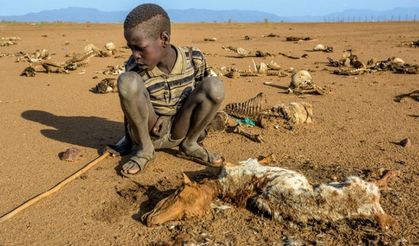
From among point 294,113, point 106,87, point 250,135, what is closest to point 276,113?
point 294,113

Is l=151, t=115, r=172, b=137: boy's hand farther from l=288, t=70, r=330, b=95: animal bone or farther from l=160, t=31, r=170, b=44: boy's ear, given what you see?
l=288, t=70, r=330, b=95: animal bone

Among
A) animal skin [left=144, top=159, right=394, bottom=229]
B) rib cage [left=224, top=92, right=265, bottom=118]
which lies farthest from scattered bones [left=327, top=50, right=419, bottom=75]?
animal skin [left=144, top=159, right=394, bottom=229]

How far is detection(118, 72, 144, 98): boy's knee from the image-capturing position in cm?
335

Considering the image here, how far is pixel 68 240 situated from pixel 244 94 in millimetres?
4126

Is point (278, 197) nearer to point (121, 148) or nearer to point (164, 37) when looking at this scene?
point (164, 37)

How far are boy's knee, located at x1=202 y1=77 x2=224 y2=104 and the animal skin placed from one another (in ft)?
2.14

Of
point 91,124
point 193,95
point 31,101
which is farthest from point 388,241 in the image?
point 31,101

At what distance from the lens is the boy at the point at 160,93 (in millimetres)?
3357

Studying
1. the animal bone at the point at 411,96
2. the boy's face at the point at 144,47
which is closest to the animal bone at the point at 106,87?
the boy's face at the point at 144,47

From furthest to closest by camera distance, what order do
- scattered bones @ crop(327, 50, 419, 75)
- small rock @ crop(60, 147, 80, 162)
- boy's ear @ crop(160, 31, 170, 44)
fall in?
scattered bones @ crop(327, 50, 419, 75) → small rock @ crop(60, 147, 80, 162) → boy's ear @ crop(160, 31, 170, 44)

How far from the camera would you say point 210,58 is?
10.4m

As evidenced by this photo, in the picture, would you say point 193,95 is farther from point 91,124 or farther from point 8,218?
point 91,124

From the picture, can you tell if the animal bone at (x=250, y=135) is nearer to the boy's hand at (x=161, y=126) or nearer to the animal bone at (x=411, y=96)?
the boy's hand at (x=161, y=126)

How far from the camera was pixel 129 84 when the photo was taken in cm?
335
